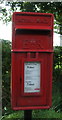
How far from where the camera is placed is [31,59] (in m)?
2.22

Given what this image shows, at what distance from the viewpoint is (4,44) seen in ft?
11.6

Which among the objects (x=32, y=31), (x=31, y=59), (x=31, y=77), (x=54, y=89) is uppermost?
(x=32, y=31)

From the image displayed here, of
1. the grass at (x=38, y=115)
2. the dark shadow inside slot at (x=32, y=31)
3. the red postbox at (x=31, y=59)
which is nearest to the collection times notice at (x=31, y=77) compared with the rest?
the red postbox at (x=31, y=59)

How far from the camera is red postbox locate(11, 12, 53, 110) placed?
7.22ft

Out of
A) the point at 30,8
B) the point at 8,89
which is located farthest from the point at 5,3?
the point at 8,89

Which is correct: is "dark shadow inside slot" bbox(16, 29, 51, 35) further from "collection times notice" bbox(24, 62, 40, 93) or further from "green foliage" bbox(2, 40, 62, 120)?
"green foliage" bbox(2, 40, 62, 120)

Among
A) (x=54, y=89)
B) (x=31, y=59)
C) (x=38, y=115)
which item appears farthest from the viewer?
(x=54, y=89)

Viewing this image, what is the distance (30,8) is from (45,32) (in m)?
1.63

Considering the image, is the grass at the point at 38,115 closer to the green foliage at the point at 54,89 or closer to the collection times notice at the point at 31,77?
the green foliage at the point at 54,89

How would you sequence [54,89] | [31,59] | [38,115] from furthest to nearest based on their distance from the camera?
[54,89] < [38,115] < [31,59]

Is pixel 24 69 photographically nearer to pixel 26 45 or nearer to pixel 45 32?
pixel 26 45

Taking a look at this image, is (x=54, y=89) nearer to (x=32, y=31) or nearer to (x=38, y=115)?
(x=38, y=115)

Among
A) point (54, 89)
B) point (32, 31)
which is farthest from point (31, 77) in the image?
point (54, 89)

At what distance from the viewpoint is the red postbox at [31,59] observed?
2.20 meters
